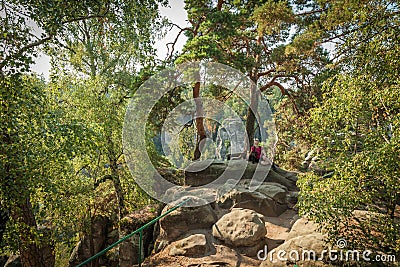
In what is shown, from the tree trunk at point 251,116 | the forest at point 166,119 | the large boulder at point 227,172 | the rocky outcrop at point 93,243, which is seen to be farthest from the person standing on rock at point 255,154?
the rocky outcrop at point 93,243

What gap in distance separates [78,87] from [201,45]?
4498 mm

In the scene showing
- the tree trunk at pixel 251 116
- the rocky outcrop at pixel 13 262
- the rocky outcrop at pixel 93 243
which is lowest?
the rocky outcrop at pixel 13 262

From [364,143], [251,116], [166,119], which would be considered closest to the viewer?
[364,143]

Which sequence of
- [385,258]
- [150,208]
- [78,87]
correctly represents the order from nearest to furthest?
[385,258]
[150,208]
[78,87]

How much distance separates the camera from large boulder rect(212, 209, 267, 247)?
18.6 ft

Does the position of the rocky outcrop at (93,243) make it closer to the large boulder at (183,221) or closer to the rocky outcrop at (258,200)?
the large boulder at (183,221)

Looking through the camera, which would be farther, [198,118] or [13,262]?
[13,262]

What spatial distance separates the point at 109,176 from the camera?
10406 millimetres

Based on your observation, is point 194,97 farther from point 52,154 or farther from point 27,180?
point 27,180

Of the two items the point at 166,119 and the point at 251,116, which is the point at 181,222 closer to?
the point at 166,119

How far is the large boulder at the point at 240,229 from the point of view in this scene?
224 inches

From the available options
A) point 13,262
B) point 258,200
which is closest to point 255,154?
point 258,200

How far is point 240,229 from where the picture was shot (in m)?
5.84

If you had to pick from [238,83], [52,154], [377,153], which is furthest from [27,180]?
[238,83]
